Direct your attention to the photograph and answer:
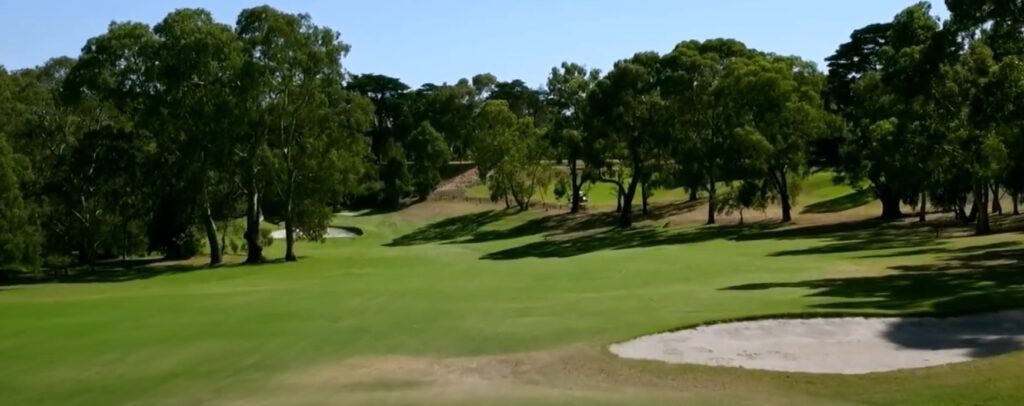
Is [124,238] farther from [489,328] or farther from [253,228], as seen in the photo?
[489,328]

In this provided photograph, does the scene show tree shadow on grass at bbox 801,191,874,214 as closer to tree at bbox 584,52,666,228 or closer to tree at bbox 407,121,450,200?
tree at bbox 584,52,666,228

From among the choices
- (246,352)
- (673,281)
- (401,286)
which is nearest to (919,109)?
(673,281)

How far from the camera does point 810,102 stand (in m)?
70.1

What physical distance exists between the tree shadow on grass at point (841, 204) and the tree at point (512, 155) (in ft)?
84.1

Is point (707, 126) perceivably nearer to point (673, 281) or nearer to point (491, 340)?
point (673, 281)

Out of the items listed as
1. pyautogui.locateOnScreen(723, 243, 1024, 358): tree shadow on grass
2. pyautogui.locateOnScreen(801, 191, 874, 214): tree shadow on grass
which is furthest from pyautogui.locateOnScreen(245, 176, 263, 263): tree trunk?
pyautogui.locateOnScreen(801, 191, 874, 214): tree shadow on grass

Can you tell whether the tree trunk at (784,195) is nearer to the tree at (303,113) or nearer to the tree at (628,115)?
the tree at (628,115)

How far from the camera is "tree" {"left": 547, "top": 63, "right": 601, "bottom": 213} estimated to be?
254ft

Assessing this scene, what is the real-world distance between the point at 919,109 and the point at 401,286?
30.0 meters

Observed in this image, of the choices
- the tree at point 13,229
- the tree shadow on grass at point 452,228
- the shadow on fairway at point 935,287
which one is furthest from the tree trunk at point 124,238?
the shadow on fairway at point 935,287

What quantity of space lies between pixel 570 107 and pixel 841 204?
23958mm

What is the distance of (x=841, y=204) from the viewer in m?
82.8

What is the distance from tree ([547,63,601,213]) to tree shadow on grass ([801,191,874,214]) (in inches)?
766

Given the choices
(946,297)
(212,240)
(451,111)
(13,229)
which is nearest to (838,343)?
(946,297)
